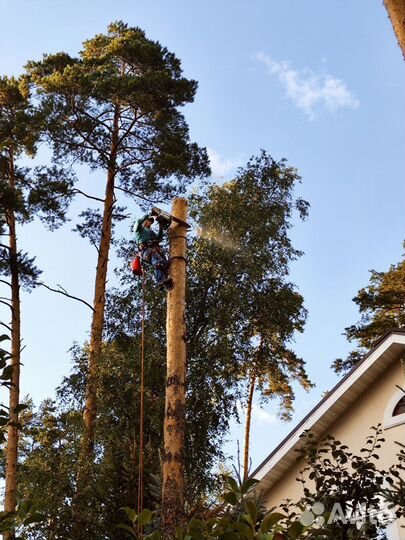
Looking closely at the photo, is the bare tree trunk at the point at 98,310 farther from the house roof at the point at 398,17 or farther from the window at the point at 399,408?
the house roof at the point at 398,17

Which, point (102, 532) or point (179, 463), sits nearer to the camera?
point (179, 463)

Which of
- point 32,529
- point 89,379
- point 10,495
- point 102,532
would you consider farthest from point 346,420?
point 10,495

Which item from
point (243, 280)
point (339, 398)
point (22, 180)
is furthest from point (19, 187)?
point (339, 398)

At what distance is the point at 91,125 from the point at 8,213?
3.35 m

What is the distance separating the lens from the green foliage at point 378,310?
23.8 meters

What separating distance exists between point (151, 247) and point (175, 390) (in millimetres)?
2571

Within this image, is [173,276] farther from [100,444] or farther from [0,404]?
[100,444]

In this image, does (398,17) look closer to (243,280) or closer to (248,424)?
(243,280)

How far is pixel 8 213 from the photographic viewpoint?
18.2 meters

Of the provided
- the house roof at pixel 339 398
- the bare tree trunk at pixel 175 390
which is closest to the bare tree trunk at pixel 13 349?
the house roof at pixel 339 398

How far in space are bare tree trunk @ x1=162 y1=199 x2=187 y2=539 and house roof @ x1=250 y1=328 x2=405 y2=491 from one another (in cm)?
413

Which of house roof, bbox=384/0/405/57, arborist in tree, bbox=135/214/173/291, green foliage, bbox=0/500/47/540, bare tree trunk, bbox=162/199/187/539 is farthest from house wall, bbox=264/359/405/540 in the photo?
green foliage, bbox=0/500/47/540

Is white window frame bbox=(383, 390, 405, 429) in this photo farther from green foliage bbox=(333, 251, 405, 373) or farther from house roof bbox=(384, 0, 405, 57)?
green foliage bbox=(333, 251, 405, 373)

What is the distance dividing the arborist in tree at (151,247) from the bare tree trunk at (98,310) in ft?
19.1
